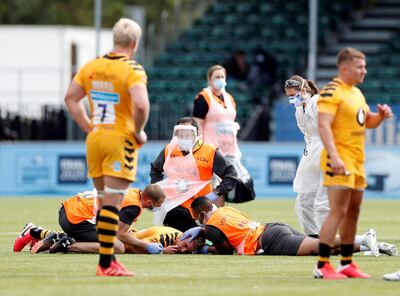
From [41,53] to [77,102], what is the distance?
1244 inches

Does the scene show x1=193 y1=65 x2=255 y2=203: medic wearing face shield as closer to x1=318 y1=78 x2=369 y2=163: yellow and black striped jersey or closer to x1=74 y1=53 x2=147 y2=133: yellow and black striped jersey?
x1=74 y1=53 x2=147 y2=133: yellow and black striped jersey

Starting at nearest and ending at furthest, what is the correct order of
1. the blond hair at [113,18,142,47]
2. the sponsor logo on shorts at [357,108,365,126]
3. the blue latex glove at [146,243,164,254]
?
the sponsor logo on shorts at [357,108,365,126], the blond hair at [113,18,142,47], the blue latex glove at [146,243,164,254]

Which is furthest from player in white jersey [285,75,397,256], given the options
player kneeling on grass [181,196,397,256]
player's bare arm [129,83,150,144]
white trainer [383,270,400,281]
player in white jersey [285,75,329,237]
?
player's bare arm [129,83,150,144]

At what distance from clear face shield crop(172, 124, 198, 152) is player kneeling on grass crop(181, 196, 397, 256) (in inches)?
63.1

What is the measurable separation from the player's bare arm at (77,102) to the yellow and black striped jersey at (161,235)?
302 centimetres

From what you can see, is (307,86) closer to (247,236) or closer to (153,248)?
(247,236)

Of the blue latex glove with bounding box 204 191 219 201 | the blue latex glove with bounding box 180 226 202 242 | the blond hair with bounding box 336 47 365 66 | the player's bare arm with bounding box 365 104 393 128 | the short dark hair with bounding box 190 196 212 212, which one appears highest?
the blond hair with bounding box 336 47 365 66

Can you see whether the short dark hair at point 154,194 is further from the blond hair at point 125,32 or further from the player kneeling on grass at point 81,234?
the blond hair at point 125,32

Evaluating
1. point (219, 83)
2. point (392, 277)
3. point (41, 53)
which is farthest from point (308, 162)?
point (41, 53)

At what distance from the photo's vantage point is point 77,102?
1212 centimetres

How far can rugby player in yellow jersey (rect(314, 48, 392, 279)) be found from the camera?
37.5ft

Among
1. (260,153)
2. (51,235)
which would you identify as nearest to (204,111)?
(51,235)

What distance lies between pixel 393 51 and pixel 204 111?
19454mm

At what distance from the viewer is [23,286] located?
1112 centimetres
